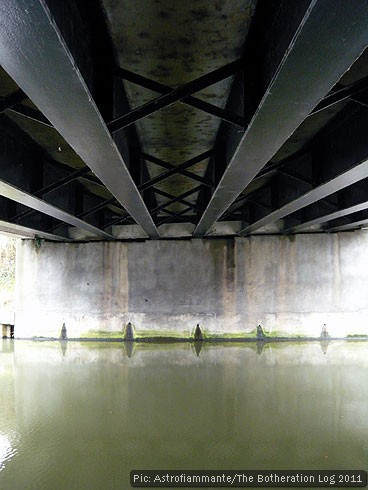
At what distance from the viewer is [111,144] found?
2961 millimetres

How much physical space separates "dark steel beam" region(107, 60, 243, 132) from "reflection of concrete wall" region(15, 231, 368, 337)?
24.6ft

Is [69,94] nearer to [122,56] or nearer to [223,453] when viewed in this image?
[122,56]

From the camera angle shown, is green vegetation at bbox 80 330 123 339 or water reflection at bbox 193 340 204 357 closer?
water reflection at bbox 193 340 204 357

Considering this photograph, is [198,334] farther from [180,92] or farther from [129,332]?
[180,92]

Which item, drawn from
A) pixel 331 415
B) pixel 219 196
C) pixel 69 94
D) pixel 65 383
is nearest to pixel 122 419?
pixel 65 383

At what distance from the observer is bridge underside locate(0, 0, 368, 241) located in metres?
1.79

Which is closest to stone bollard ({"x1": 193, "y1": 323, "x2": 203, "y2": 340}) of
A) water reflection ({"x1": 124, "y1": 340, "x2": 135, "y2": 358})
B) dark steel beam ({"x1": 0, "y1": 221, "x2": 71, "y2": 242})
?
water reflection ({"x1": 124, "y1": 340, "x2": 135, "y2": 358})

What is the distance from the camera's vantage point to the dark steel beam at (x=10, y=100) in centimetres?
290

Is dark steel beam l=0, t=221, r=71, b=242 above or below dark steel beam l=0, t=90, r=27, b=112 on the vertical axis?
below

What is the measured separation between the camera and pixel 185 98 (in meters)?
2.79

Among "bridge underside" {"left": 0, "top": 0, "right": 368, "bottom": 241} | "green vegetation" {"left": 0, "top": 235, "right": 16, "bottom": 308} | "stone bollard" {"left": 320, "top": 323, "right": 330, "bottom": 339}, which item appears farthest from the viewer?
"green vegetation" {"left": 0, "top": 235, "right": 16, "bottom": 308}
